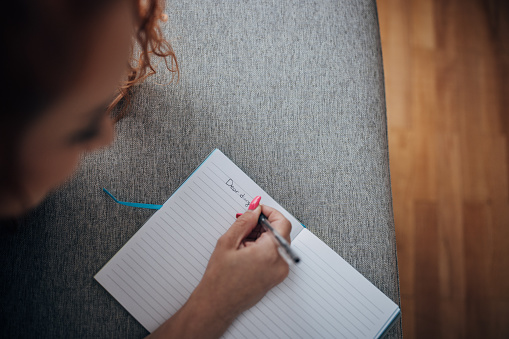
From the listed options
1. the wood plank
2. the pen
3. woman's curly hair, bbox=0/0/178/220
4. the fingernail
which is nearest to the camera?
woman's curly hair, bbox=0/0/178/220

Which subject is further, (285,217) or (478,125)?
(478,125)

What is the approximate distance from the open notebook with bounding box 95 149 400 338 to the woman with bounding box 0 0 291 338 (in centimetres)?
4

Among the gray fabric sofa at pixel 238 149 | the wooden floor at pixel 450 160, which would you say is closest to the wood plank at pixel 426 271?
the wooden floor at pixel 450 160

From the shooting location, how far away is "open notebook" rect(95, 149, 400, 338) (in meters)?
0.58

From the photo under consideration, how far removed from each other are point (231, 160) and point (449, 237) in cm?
92

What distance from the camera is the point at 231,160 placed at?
0.64 metres

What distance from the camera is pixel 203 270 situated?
1.94ft

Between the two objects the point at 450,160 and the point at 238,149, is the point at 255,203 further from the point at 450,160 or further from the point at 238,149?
the point at 450,160

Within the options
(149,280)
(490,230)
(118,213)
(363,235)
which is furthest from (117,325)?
(490,230)

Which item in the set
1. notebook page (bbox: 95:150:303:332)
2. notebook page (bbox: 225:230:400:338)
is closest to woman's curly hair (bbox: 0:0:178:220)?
notebook page (bbox: 95:150:303:332)

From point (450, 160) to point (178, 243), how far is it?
1.05 m

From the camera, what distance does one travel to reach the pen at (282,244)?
0.50m

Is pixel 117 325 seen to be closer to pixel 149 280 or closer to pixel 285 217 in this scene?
pixel 149 280

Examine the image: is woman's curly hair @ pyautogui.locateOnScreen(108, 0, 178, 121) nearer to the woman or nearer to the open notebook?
the woman
